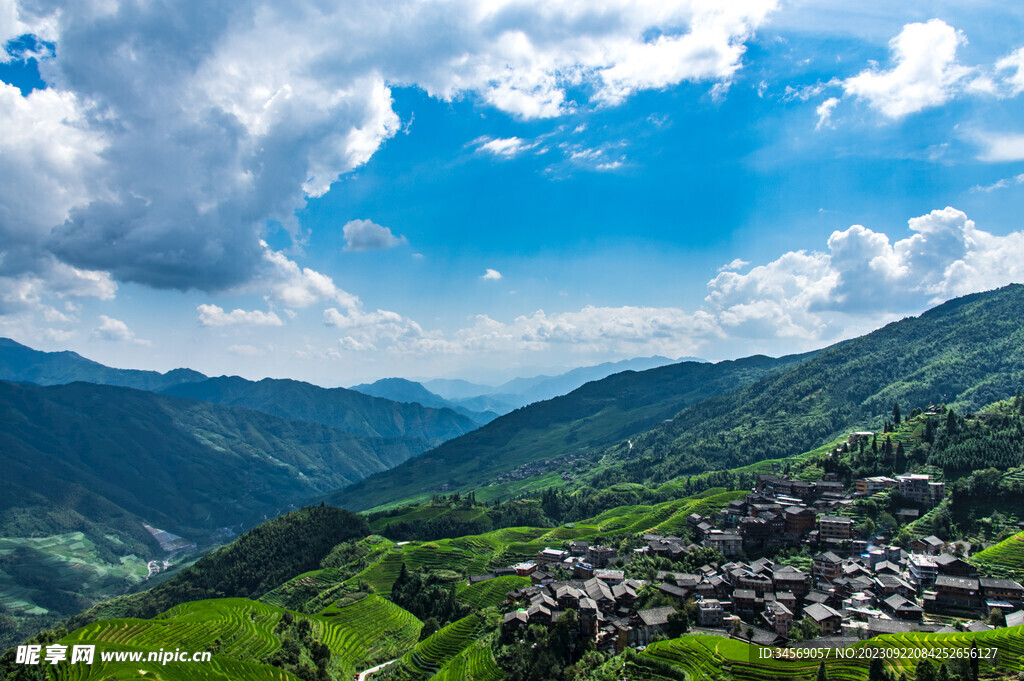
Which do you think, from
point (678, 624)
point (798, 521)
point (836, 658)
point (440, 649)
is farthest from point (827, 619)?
point (440, 649)

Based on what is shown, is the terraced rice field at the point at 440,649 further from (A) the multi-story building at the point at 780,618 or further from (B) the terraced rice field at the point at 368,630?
(A) the multi-story building at the point at 780,618

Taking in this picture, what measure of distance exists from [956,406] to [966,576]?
162 metres

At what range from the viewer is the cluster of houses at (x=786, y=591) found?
5716 centimetres

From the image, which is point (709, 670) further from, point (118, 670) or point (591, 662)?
point (118, 670)

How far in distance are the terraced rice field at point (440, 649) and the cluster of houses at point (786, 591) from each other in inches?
259

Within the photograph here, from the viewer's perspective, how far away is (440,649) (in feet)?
233

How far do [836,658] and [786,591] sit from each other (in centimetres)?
1757

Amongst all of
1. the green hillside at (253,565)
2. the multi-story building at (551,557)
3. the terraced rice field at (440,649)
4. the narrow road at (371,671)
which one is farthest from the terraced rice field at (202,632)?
the green hillside at (253,565)

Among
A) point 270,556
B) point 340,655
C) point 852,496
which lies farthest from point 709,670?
point 270,556

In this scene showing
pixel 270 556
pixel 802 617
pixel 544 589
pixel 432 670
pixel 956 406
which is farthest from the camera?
pixel 956 406

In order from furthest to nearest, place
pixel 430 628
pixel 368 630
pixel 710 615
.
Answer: pixel 368 630 → pixel 430 628 → pixel 710 615

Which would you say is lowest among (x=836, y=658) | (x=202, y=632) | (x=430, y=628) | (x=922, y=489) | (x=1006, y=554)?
(x=430, y=628)

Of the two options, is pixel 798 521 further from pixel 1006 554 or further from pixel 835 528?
pixel 1006 554

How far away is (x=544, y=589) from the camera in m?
72.7
